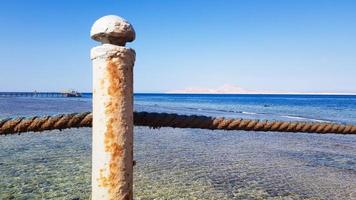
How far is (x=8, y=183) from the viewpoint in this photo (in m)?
7.90

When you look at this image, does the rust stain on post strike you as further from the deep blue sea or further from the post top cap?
the deep blue sea

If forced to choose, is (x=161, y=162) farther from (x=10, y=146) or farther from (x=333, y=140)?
(x=333, y=140)

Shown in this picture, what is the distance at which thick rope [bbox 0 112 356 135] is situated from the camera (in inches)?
81.7

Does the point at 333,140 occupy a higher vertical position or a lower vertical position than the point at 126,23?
lower

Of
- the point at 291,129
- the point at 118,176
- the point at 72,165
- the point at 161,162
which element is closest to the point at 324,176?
the point at 161,162

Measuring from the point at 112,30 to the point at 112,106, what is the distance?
371mm

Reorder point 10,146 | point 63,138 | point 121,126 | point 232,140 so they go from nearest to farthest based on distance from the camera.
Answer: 1. point 121,126
2. point 10,146
3. point 63,138
4. point 232,140

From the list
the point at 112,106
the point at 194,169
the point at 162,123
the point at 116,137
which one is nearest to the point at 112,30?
the point at 112,106

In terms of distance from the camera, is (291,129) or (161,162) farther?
(161,162)

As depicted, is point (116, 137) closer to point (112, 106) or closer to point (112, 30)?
point (112, 106)

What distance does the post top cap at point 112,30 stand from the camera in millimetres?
1689

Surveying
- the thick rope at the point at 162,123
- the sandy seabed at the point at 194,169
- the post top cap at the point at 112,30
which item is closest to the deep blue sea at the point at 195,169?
the sandy seabed at the point at 194,169

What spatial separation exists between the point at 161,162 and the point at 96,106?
30.1 ft

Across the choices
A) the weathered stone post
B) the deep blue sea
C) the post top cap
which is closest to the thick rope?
the weathered stone post
